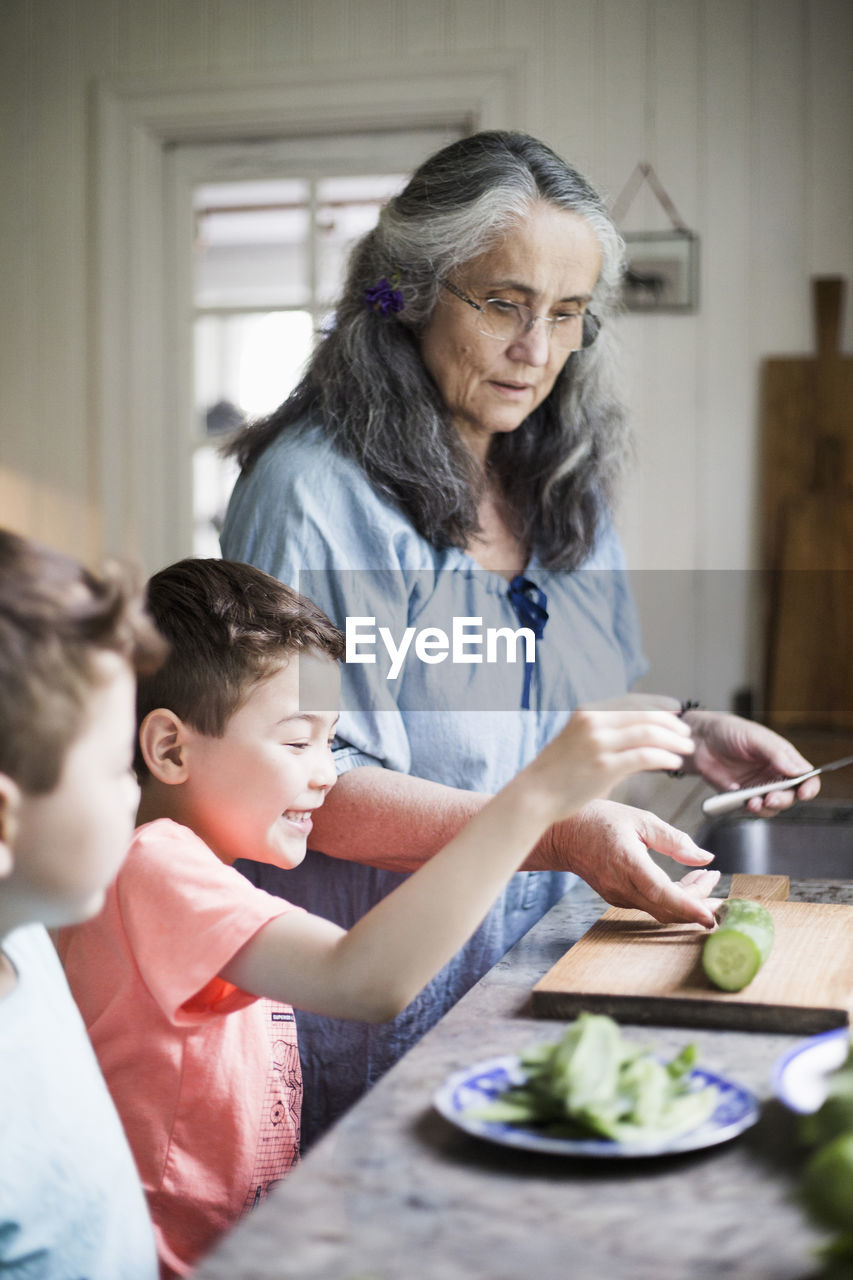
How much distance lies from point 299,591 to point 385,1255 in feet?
2.50

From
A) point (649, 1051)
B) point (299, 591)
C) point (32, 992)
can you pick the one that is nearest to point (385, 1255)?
point (649, 1051)

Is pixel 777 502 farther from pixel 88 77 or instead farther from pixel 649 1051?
pixel 649 1051

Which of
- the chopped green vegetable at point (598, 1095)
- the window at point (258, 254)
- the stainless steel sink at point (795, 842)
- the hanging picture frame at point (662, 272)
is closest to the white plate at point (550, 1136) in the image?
the chopped green vegetable at point (598, 1095)

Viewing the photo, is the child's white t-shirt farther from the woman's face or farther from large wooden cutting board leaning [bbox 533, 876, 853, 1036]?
the woman's face

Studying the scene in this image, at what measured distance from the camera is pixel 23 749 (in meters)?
0.66

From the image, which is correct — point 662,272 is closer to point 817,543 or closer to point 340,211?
point 817,543

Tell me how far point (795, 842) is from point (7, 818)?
4.72 ft

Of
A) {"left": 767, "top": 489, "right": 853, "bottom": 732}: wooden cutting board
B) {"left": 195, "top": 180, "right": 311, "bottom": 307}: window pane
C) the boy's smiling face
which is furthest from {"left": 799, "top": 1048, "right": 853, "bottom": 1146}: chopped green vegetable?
{"left": 195, "top": 180, "right": 311, "bottom": 307}: window pane

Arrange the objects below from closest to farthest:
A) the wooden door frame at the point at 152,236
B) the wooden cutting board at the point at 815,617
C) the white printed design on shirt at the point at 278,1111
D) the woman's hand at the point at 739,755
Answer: the white printed design on shirt at the point at 278,1111, the woman's hand at the point at 739,755, the wooden cutting board at the point at 815,617, the wooden door frame at the point at 152,236

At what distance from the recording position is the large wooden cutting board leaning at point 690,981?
87 cm

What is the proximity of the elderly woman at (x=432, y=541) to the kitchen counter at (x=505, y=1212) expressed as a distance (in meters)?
0.48

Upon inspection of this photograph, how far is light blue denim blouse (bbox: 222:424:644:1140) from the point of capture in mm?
1253

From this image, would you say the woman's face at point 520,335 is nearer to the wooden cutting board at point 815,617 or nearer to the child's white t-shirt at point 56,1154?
the child's white t-shirt at point 56,1154

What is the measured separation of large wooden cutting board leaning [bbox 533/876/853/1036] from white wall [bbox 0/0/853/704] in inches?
69.6
